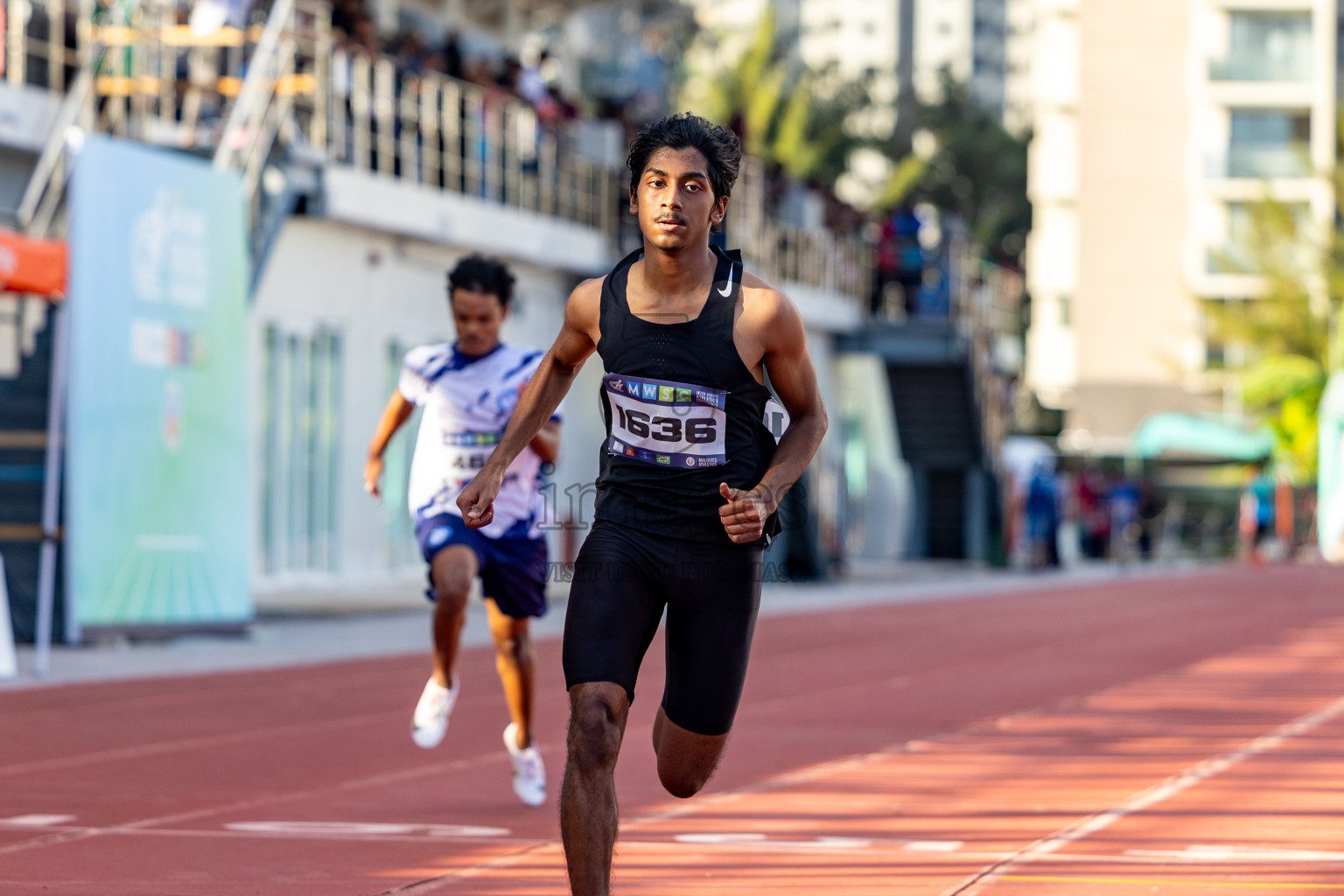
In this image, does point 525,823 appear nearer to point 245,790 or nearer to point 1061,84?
point 245,790

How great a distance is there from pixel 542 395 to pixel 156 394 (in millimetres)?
10849

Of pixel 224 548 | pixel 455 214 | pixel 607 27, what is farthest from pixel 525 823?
pixel 607 27

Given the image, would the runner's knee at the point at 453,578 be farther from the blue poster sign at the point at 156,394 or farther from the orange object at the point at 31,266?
the blue poster sign at the point at 156,394

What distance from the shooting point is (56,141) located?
18875 millimetres

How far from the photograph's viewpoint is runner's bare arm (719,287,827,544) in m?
5.34

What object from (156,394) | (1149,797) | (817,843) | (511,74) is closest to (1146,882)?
(817,843)

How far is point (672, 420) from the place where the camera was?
18.0 ft

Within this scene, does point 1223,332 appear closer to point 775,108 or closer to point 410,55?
point 775,108

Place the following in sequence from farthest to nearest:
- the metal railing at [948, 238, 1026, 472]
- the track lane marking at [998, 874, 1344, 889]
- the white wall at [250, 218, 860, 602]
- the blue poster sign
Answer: the metal railing at [948, 238, 1026, 472]
the white wall at [250, 218, 860, 602]
the blue poster sign
the track lane marking at [998, 874, 1344, 889]

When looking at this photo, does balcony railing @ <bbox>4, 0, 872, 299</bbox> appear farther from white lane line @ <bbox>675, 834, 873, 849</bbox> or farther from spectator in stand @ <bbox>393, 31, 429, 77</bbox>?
white lane line @ <bbox>675, 834, 873, 849</bbox>

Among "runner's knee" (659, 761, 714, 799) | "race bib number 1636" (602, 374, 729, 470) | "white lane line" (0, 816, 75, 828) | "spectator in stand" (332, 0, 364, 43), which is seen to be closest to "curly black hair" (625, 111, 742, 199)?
"race bib number 1636" (602, 374, 729, 470)

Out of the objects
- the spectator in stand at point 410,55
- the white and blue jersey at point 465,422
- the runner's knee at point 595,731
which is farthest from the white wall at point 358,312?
the runner's knee at point 595,731

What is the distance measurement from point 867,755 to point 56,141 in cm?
1091

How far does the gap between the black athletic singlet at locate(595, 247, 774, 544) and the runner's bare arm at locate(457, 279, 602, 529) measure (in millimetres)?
78
